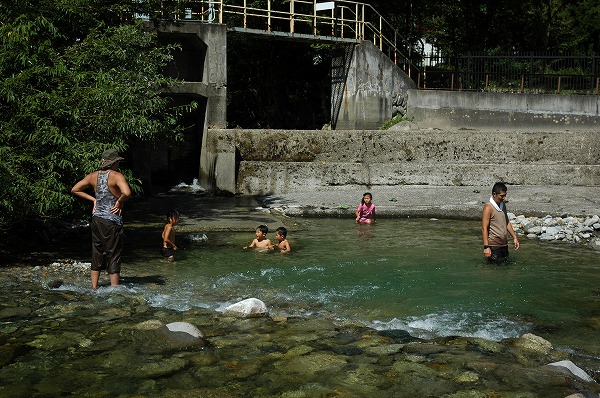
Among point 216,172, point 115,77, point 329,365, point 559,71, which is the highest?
point 559,71

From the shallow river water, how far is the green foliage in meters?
1.28

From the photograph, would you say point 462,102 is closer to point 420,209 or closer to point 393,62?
point 393,62

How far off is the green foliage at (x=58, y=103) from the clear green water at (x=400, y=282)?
1571 mm

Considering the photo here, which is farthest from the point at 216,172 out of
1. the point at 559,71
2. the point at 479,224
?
the point at 559,71

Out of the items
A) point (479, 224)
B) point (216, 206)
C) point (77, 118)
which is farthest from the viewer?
point (216, 206)

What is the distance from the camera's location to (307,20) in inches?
913

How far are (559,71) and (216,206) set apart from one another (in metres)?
12.4

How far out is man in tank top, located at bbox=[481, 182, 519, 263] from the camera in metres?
10.8

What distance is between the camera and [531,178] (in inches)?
735

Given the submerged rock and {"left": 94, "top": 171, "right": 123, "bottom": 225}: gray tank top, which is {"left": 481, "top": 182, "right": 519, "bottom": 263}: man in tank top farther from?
{"left": 94, "top": 171, "right": 123, "bottom": 225}: gray tank top

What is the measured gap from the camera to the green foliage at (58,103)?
973 cm

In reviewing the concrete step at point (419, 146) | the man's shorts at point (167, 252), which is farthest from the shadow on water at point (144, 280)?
the concrete step at point (419, 146)

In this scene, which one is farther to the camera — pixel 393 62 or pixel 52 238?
pixel 393 62

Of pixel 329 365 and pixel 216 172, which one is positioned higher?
pixel 216 172
